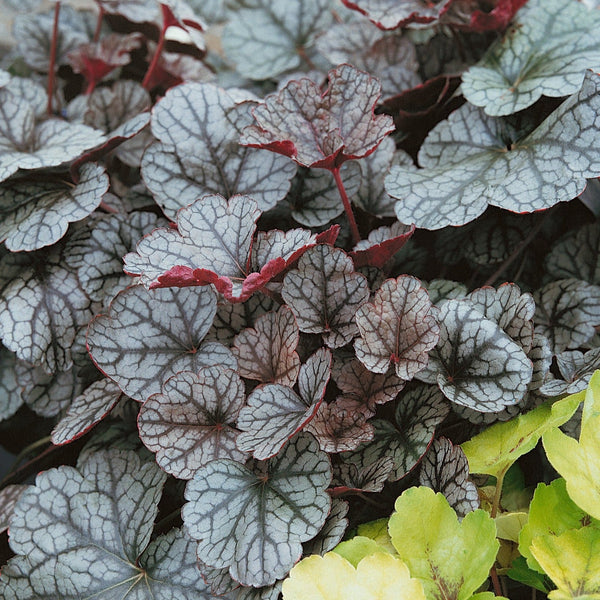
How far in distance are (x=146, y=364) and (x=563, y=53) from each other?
810 millimetres

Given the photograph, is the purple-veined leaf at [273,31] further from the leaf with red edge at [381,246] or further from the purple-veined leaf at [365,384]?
the purple-veined leaf at [365,384]

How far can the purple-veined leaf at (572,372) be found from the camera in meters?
0.79

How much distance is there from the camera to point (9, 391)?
1.09m

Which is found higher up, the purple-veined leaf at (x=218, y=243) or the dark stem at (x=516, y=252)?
the purple-veined leaf at (x=218, y=243)

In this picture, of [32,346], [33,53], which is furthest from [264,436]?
[33,53]

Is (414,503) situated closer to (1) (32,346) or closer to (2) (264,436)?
(2) (264,436)

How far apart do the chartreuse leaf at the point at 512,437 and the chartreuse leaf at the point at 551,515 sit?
50 millimetres

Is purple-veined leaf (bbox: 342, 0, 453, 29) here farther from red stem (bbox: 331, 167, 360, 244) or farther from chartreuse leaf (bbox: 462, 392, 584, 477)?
chartreuse leaf (bbox: 462, 392, 584, 477)

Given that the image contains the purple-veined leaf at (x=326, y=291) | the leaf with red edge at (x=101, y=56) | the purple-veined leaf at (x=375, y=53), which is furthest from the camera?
the leaf with red edge at (x=101, y=56)

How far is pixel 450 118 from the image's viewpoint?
1.06 m

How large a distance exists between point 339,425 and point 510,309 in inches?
10.6

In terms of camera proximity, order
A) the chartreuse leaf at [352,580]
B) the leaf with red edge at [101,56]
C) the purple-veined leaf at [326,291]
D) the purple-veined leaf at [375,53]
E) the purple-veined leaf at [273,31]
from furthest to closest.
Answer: the purple-veined leaf at [273,31], the leaf with red edge at [101,56], the purple-veined leaf at [375,53], the purple-veined leaf at [326,291], the chartreuse leaf at [352,580]

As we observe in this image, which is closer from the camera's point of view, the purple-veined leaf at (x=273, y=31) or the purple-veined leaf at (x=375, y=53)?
the purple-veined leaf at (x=375, y=53)

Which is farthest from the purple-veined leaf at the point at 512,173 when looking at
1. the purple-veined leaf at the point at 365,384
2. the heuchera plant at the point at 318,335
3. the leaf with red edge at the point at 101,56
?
the leaf with red edge at the point at 101,56
